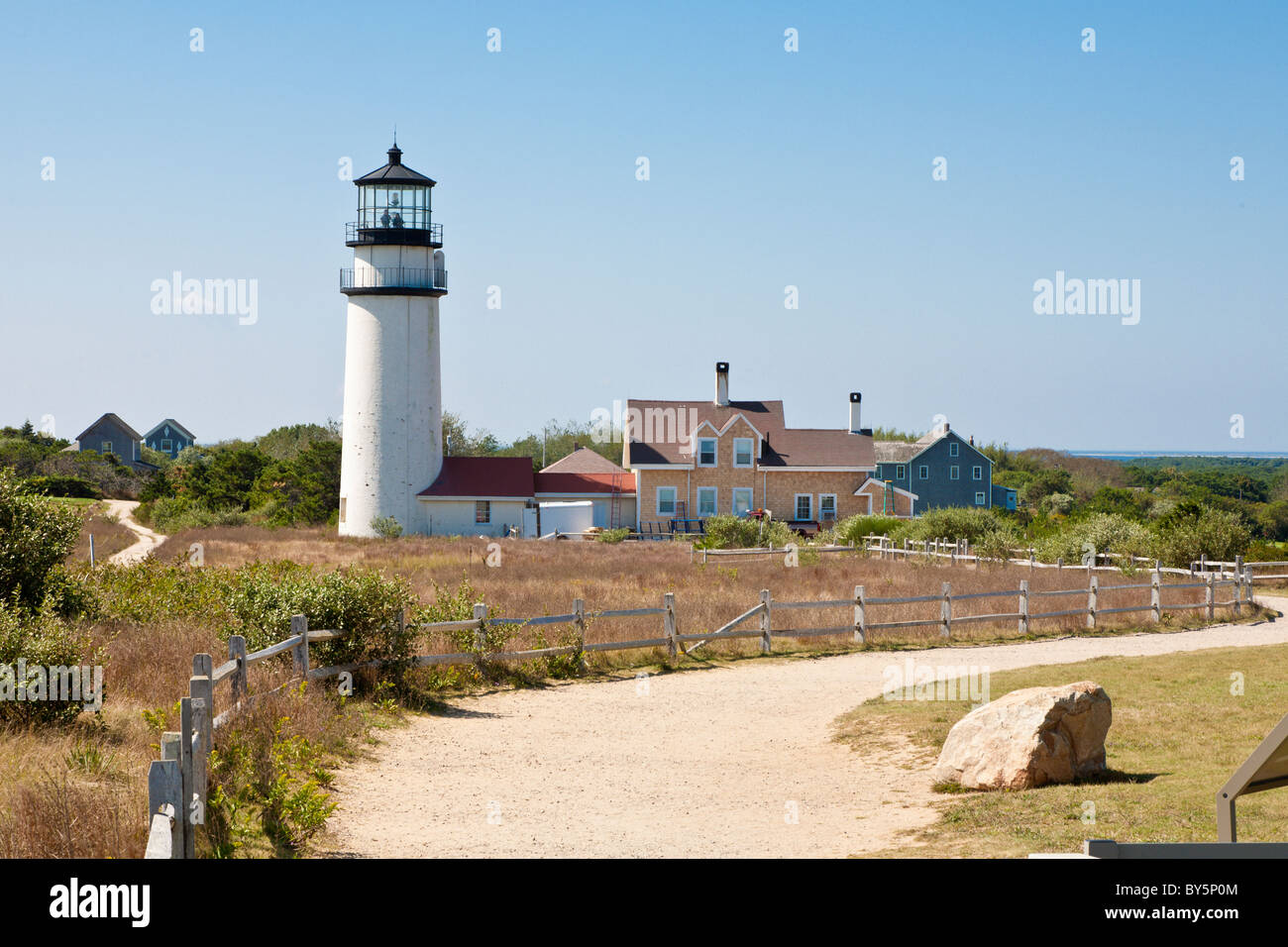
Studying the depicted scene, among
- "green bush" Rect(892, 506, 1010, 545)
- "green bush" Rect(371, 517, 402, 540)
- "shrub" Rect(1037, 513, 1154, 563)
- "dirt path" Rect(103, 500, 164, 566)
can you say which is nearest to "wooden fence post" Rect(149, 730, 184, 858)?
"dirt path" Rect(103, 500, 164, 566)

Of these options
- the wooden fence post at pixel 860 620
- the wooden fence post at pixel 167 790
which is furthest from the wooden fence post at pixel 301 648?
the wooden fence post at pixel 860 620

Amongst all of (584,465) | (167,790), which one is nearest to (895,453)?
(584,465)

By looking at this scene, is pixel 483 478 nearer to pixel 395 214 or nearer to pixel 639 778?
pixel 395 214

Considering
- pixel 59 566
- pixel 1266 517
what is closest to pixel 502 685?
pixel 59 566

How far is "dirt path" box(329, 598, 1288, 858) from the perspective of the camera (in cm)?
905

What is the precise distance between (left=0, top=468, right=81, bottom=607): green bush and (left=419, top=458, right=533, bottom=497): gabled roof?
32838 mm

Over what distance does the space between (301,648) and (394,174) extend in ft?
113

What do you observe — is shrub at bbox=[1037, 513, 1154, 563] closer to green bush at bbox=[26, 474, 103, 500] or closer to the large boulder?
the large boulder

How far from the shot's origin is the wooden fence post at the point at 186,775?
6.82m

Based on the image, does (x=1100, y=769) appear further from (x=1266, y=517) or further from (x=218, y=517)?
(x=1266, y=517)

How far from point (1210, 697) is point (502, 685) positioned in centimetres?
962

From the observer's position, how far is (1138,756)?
1117 centimetres
